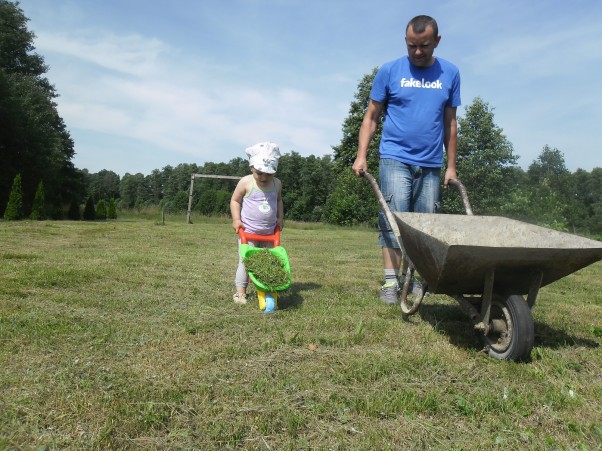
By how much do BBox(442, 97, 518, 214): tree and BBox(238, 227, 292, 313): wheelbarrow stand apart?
32277 mm

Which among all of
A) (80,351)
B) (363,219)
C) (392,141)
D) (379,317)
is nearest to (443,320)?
(379,317)

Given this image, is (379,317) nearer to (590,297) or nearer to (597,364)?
(597,364)

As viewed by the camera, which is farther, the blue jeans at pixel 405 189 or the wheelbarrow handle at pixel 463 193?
the blue jeans at pixel 405 189

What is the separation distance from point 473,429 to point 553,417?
1.24 feet

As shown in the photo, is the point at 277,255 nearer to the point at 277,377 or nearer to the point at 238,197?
the point at 238,197

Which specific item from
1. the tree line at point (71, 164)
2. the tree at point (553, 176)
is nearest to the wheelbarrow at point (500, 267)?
the tree line at point (71, 164)

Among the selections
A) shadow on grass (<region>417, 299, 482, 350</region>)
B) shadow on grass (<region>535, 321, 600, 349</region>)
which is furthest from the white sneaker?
shadow on grass (<region>535, 321, 600, 349</region>)

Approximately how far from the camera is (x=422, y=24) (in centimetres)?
375

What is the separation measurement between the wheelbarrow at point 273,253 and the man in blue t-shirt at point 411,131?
85cm

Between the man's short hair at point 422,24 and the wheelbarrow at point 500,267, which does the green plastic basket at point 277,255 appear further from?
the man's short hair at point 422,24

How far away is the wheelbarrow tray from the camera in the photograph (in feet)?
8.39

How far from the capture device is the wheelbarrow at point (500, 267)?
2.57 m

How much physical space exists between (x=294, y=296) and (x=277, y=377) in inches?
85.7

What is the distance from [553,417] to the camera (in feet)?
6.83
